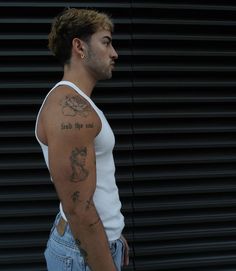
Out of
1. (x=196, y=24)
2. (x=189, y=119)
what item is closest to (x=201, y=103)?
(x=189, y=119)

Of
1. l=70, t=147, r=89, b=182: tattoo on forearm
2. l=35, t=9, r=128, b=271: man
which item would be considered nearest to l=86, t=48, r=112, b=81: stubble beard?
l=35, t=9, r=128, b=271: man

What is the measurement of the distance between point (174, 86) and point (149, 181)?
809mm

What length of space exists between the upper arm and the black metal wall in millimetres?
1378

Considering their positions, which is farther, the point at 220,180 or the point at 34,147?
the point at 220,180

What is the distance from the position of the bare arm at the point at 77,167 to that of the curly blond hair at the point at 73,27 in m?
0.32

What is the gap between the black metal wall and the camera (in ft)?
8.88

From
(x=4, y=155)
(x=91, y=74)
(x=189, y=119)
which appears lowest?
(x=4, y=155)

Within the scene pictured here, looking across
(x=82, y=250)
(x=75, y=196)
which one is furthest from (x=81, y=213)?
(x=82, y=250)

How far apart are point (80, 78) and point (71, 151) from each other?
0.38 metres

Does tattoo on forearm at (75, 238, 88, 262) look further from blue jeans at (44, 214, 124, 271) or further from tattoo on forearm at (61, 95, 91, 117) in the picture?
tattoo on forearm at (61, 95, 91, 117)

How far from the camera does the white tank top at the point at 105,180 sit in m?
1.49

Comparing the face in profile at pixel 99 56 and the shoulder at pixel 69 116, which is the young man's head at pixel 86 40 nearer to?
the face in profile at pixel 99 56

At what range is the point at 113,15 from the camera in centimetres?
277

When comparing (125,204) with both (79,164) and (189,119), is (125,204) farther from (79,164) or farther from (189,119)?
(79,164)
